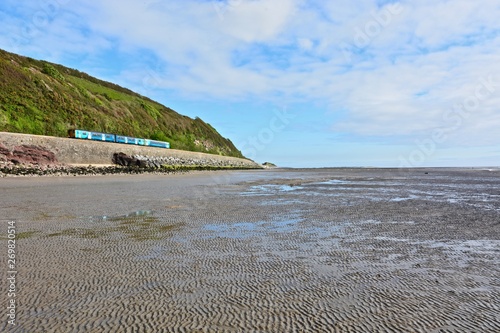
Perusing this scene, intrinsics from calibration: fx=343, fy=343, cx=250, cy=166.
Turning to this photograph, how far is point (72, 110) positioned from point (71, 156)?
17861 millimetres

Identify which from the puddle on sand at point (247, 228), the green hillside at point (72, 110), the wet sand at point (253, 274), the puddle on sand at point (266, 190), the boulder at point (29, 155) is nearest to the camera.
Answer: the wet sand at point (253, 274)

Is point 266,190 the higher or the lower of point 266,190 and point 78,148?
the lower

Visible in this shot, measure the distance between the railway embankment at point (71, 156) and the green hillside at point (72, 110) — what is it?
648 centimetres

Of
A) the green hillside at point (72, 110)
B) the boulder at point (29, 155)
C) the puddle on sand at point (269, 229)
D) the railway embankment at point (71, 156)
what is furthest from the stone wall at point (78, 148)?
the puddle on sand at point (269, 229)

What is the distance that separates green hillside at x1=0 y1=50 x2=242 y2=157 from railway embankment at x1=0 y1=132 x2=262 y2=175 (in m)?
6.48

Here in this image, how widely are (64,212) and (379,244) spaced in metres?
8.92

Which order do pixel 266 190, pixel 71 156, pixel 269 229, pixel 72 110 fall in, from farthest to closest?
pixel 72 110 → pixel 71 156 → pixel 266 190 → pixel 269 229

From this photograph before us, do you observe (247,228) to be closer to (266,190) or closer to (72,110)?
(266,190)

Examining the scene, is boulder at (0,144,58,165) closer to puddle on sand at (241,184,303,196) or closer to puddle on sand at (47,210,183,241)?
puddle on sand at (241,184,303,196)

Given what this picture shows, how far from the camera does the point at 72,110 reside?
56906 mm

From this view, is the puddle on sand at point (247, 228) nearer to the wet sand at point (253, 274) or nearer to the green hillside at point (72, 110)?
the wet sand at point (253, 274)

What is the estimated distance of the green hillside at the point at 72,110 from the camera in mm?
46500

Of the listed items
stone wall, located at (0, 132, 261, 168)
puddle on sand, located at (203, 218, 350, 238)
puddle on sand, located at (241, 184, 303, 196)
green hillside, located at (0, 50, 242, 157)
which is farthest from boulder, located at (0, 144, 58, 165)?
puddle on sand, located at (203, 218, 350, 238)

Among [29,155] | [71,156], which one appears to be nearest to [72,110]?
[71,156]
